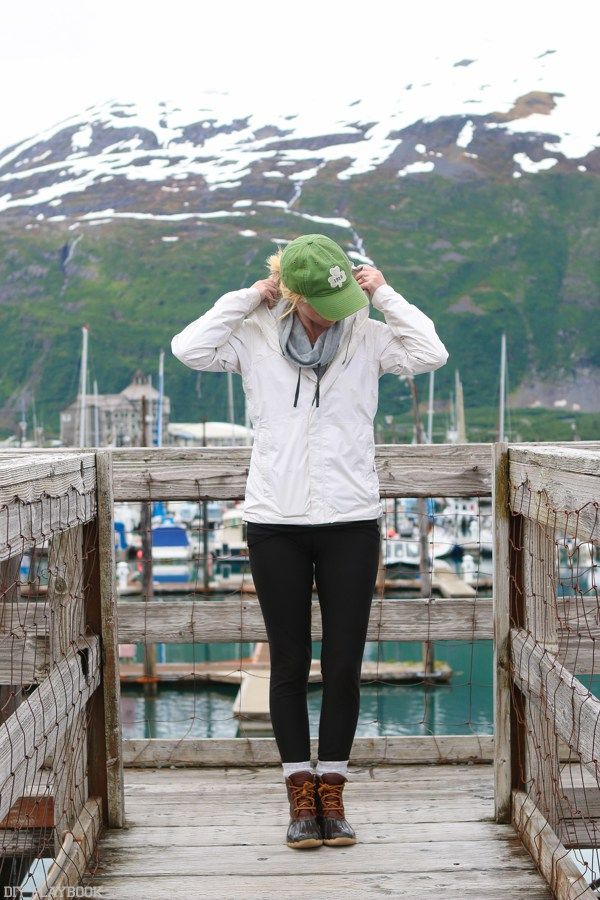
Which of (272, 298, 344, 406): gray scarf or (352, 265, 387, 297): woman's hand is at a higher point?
(352, 265, 387, 297): woman's hand

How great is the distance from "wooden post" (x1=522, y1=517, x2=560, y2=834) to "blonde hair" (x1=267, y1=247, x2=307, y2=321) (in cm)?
109

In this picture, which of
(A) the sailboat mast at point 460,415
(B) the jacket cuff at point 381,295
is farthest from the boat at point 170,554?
(B) the jacket cuff at point 381,295

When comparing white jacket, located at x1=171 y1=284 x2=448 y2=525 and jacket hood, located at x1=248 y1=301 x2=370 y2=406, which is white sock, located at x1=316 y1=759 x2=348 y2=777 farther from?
jacket hood, located at x1=248 y1=301 x2=370 y2=406

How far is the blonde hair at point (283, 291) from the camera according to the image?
141 inches

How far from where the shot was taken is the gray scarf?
356 cm

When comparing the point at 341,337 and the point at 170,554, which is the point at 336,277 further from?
the point at 170,554

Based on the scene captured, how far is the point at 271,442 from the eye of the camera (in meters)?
3.58

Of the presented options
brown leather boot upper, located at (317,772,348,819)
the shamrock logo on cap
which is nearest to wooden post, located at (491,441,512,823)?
brown leather boot upper, located at (317,772,348,819)

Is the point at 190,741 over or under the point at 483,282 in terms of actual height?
under

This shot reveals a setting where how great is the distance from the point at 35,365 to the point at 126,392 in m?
18.7

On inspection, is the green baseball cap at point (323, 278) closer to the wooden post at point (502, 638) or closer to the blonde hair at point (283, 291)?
the blonde hair at point (283, 291)

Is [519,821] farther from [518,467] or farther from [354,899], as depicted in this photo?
[518,467]

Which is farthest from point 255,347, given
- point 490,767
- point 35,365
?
point 35,365

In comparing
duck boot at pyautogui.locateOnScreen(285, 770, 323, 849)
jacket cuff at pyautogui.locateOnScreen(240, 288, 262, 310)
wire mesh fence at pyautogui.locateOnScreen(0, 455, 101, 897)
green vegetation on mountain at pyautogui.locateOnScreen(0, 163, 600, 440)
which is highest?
green vegetation on mountain at pyautogui.locateOnScreen(0, 163, 600, 440)
